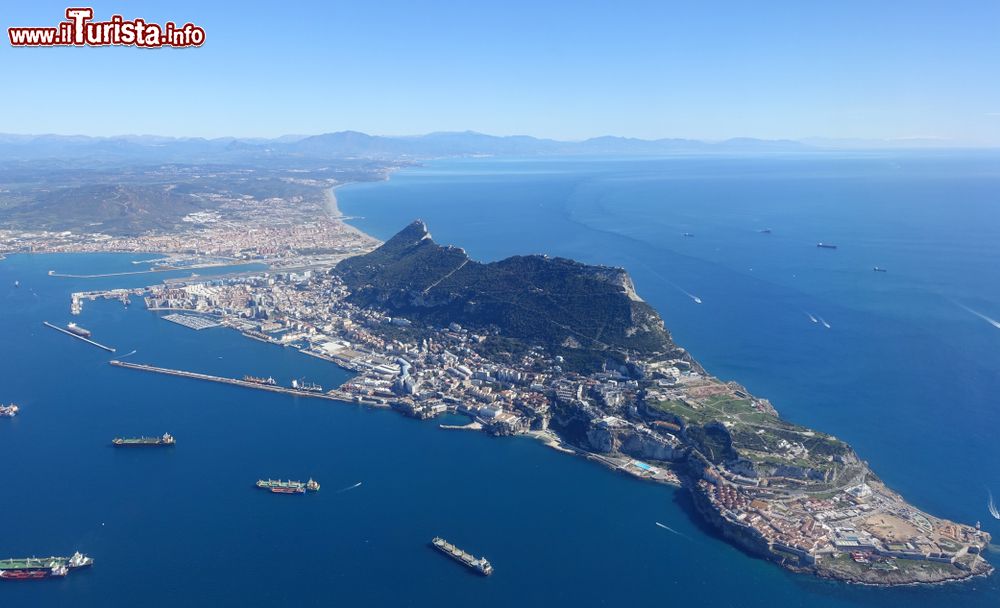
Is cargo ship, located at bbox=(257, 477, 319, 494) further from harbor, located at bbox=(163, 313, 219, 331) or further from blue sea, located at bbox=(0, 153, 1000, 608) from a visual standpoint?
harbor, located at bbox=(163, 313, 219, 331)

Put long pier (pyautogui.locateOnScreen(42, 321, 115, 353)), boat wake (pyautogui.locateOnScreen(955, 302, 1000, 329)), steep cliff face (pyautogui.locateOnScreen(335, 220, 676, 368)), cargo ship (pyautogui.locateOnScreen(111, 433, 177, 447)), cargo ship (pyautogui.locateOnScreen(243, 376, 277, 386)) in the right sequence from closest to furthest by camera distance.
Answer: cargo ship (pyautogui.locateOnScreen(111, 433, 177, 447)) < cargo ship (pyautogui.locateOnScreen(243, 376, 277, 386)) < steep cliff face (pyautogui.locateOnScreen(335, 220, 676, 368)) < long pier (pyautogui.locateOnScreen(42, 321, 115, 353)) < boat wake (pyautogui.locateOnScreen(955, 302, 1000, 329))

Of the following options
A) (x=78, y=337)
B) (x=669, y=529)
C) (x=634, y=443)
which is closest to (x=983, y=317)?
(x=634, y=443)

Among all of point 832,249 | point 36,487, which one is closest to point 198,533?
point 36,487

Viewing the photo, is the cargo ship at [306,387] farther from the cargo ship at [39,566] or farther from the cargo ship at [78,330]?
the cargo ship at [78,330]

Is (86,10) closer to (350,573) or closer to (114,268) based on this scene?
(350,573)

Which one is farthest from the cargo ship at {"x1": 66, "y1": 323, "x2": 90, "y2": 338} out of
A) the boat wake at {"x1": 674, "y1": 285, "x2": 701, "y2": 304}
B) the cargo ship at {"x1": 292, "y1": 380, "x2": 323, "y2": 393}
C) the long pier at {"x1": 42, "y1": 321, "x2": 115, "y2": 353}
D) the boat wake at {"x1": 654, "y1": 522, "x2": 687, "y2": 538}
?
the boat wake at {"x1": 674, "y1": 285, "x2": 701, "y2": 304}

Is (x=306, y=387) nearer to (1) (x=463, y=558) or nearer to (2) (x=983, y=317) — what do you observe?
(1) (x=463, y=558)

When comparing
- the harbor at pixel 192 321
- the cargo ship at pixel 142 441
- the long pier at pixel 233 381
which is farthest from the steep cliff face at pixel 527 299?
the cargo ship at pixel 142 441
